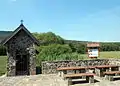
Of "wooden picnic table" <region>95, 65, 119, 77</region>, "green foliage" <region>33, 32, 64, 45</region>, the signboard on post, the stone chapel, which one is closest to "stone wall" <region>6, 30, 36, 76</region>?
the stone chapel

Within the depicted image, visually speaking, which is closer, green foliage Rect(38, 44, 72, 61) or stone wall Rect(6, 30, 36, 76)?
stone wall Rect(6, 30, 36, 76)

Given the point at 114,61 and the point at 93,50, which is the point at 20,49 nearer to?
the point at 93,50

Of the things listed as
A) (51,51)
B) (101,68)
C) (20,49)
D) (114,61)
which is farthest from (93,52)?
(20,49)

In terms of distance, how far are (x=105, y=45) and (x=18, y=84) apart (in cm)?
3307

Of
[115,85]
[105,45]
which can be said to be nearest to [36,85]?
[115,85]

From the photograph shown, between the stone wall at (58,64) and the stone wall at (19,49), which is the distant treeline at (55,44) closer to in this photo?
the stone wall at (58,64)

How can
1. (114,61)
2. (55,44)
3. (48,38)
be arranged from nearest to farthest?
(114,61) → (55,44) → (48,38)

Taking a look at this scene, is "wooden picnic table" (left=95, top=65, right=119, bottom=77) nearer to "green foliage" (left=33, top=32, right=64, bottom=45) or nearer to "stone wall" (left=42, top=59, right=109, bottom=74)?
"stone wall" (left=42, top=59, right=109, bottom=74)

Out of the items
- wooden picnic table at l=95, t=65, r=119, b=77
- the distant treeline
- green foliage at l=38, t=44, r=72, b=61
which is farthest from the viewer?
the distant treeline

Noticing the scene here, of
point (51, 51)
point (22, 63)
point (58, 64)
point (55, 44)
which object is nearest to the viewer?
point (58, 64)

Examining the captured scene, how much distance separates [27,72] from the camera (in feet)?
54.9

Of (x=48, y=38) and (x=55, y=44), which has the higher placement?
(x=48, y=38)

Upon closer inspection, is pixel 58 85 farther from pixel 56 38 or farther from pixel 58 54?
pixel 56 38

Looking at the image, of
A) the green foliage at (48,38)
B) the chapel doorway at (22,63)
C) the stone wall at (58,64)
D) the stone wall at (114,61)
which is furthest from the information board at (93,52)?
the green foliage at (48,38)
